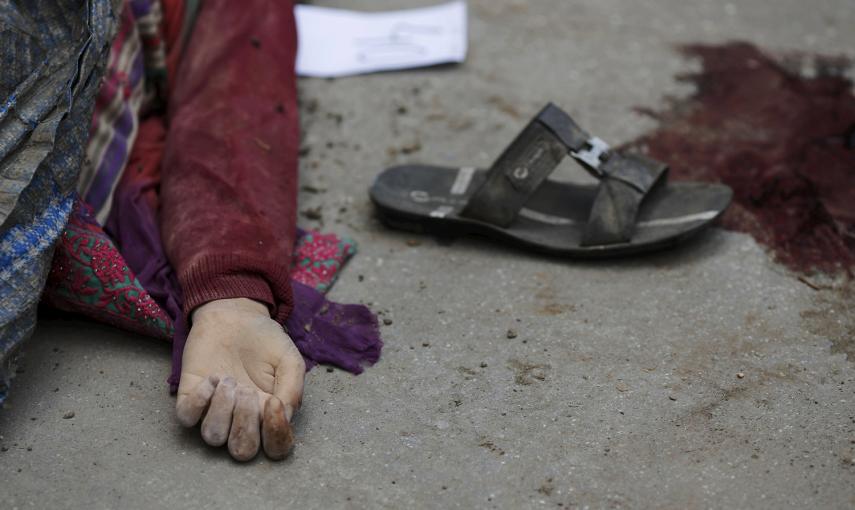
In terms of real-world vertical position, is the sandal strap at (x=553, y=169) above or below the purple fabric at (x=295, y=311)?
above

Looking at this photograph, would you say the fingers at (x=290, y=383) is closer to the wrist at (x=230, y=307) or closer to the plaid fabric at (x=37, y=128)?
the wrist at (x=230, y=307)

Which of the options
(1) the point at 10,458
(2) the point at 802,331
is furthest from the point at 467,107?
(1) the point at 10,458

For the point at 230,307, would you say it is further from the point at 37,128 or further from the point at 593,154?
the point at 593,154

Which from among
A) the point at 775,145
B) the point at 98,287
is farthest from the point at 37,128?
the point at 775,145

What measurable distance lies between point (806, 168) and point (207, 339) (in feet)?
4.51

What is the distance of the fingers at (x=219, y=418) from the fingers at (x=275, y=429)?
5 centimetres

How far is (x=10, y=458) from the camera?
1.35 metres

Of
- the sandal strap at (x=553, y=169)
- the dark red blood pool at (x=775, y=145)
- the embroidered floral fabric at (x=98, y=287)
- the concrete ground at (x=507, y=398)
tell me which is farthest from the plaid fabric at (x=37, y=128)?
the dark red blood pool at (x=775, y=145)

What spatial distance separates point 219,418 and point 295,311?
0.33 meters

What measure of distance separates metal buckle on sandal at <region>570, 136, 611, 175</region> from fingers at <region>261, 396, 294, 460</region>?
2.56ft

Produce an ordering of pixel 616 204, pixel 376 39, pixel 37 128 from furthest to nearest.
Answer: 1. pixel 376 39
2. pixel 616 204
3. pixel 37 128

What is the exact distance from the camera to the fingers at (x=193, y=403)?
1.34 metres

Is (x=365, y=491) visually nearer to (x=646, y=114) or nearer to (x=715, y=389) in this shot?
(x=715, y=389)

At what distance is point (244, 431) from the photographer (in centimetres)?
133
